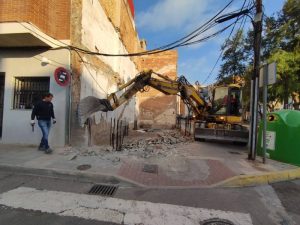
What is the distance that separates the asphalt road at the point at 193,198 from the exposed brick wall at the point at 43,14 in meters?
4.82

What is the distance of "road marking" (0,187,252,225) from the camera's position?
13.8ft

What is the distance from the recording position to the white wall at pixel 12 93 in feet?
30.4

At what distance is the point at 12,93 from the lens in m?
9.73

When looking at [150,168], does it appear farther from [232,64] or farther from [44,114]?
[232,64]

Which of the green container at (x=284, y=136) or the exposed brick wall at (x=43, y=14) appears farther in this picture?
the exposed brick wall at (x=43, y=14)

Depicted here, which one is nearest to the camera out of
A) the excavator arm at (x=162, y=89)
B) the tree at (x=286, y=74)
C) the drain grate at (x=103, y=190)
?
the drain grate at (x=103, y=190)

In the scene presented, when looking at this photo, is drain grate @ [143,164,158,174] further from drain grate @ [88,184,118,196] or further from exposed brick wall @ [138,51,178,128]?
exposed brick wall @ [138,51,178,128]

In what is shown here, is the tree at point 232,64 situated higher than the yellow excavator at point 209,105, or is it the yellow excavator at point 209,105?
the tree at point 232,64

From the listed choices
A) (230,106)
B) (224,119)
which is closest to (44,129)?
(224,119)

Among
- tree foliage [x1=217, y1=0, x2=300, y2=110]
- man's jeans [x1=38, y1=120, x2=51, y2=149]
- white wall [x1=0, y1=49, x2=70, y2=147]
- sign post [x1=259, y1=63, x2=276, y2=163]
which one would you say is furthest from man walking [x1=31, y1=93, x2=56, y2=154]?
tree foliage [x1=217, y1=0, x2=300, y2=110]

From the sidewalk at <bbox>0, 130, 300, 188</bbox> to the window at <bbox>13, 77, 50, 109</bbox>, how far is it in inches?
74.7

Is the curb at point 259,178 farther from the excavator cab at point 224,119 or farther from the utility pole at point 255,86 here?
the excavator cab at point 224,119

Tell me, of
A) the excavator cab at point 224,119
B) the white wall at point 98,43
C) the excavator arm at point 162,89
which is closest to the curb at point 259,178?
the excavator cab at point 224,119

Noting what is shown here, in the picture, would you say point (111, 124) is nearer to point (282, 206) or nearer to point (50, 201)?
point (50, 201)
